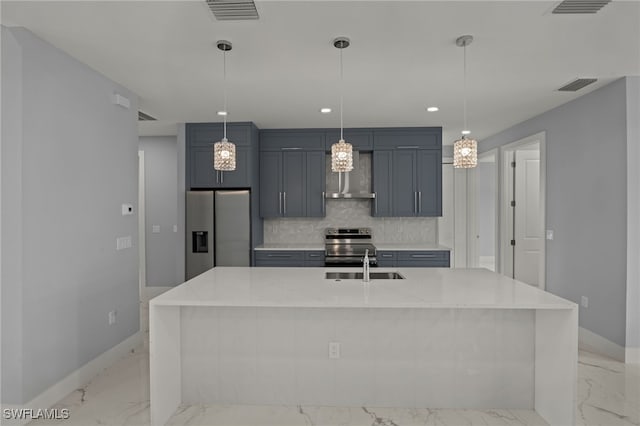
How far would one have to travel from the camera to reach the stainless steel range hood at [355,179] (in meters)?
5.68

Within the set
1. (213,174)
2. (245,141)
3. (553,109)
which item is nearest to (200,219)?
(213,174)

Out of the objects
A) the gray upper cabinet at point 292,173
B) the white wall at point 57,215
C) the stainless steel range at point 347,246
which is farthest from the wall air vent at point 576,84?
the white wall at point 57,215

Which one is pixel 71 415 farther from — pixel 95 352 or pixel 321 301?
pixel 321 301

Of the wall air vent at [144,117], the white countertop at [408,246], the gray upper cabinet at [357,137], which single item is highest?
the wall air vent at [144,117]

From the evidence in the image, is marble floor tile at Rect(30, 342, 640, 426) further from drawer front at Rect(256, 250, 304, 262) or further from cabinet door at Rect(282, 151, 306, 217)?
cabinet door at Rect(282, 151, 306, 217)

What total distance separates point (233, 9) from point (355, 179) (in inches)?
145

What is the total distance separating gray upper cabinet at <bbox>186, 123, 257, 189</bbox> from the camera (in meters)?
5.11

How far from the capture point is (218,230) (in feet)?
16.5

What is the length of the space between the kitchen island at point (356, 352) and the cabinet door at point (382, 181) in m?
2.81

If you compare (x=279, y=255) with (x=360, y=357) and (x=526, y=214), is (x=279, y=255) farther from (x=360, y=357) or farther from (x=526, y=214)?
(x=526, y=214)

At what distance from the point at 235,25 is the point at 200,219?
3.07 meters

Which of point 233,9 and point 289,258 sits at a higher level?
point 233,9

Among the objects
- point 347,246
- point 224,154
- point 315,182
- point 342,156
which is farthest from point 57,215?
point 347,246

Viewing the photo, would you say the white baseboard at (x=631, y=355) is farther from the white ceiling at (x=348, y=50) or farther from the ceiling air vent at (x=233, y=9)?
the ceiling air vent at (x=233, y=9)
